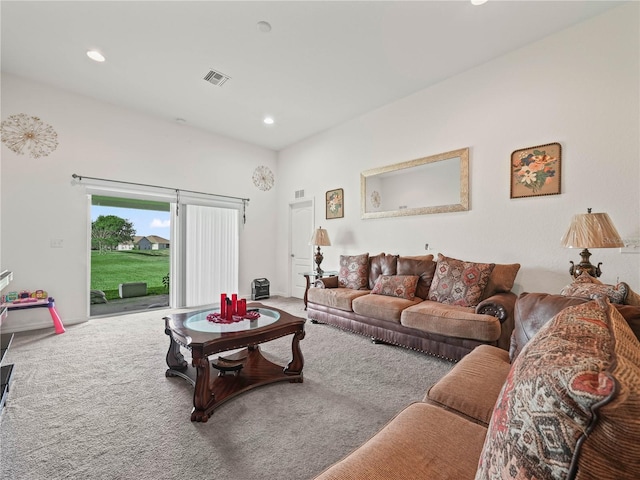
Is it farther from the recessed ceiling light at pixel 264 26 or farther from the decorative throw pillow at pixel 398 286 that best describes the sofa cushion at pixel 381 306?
the recessed ceiling light at pixel 264 26

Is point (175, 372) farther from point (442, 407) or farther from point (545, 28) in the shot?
point (545, 28)

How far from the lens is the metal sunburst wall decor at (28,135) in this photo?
351 centimetres

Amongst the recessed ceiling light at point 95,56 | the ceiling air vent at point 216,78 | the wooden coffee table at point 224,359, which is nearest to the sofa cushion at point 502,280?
the wooden coffee table at point 224,359

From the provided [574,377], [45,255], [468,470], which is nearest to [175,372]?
[468,470]

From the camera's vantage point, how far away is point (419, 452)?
0.92 m

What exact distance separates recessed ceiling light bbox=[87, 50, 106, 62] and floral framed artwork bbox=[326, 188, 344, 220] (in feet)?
11.2

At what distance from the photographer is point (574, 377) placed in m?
0.47

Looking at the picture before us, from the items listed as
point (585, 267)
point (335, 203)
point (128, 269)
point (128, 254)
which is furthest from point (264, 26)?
point (128, 269)

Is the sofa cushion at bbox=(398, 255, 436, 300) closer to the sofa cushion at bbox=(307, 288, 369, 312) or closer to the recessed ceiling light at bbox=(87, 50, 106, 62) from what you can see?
the sofa cushion at bbox=(307, 288, 369, 312)

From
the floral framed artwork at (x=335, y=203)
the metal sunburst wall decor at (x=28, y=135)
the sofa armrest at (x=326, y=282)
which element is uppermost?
the metal sunburst wall decor at (x=28, y=135)

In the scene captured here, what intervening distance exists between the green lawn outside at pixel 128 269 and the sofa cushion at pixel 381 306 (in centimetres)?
390

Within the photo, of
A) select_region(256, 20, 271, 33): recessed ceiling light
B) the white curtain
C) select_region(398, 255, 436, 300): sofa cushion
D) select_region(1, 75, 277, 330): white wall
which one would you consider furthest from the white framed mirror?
select_region(1, 75, 277, 330): white wall

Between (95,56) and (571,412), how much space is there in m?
4.54

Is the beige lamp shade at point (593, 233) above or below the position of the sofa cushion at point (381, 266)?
above
